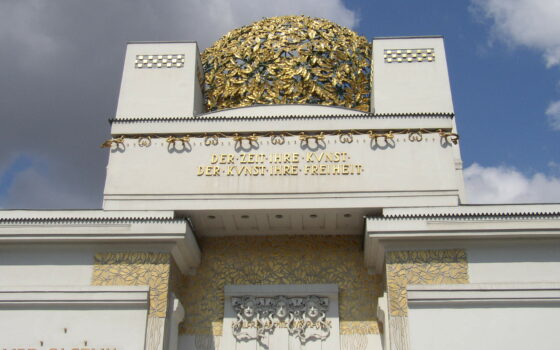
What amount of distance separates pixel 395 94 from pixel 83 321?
566 centimetres

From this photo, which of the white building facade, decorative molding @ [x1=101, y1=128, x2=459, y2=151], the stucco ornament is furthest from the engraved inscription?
the stucco ornament

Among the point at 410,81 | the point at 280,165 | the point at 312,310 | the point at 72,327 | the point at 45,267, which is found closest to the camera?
the point at 72,327

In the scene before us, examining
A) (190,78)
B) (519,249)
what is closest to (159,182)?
(190,78)

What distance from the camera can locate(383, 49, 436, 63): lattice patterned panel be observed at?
36.1 feet

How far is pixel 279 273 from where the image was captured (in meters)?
10.0

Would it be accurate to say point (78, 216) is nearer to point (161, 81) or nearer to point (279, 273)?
point (161, 81)

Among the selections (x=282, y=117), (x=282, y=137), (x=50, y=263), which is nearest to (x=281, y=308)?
(x=282, y=137)

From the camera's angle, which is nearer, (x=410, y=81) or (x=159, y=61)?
(x=410, y=81)

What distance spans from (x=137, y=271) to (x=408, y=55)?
18.0 ft

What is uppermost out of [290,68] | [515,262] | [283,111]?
[290,68]

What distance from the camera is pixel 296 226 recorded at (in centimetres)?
1010

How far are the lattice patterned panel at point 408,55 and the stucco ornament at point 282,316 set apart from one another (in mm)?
4028

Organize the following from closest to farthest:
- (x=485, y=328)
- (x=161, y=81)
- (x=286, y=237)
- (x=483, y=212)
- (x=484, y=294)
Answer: (x=485, y=328), (x=484, y=294), (x=483, y=212), (x=286, y=237), (x=161, y=81)

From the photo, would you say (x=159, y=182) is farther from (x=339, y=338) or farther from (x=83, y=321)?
(x=339, y=338)
